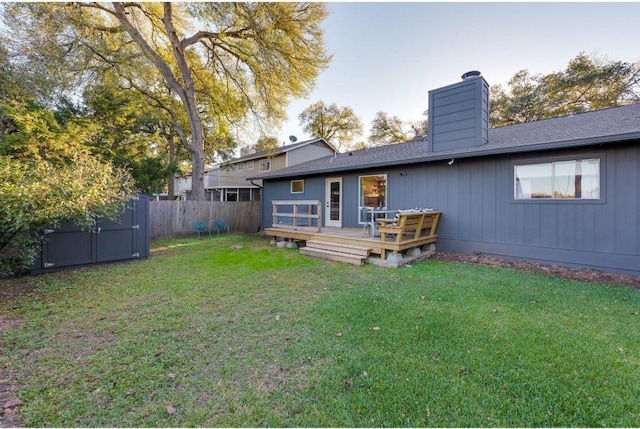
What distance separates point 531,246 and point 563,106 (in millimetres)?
15787

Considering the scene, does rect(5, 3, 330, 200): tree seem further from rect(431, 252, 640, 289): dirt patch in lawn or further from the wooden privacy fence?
rect(431, 252, 640, 289): dirt patch in lawn

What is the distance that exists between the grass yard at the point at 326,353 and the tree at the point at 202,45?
10.1 m

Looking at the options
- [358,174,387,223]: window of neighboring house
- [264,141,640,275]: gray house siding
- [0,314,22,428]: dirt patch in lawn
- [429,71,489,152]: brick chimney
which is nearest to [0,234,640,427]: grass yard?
[0,314,22,428]: dirt patch in lawn

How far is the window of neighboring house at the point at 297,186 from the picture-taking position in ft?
37.2

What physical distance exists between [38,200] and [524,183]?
8.79 m

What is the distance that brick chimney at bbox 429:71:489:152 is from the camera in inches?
289

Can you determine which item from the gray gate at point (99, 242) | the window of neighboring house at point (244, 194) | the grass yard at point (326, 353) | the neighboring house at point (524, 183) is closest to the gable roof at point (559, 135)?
the neighboring house at point (524, 183)

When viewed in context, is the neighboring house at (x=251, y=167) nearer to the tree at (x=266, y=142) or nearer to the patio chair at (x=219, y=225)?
the tree at (x=266, y=142)

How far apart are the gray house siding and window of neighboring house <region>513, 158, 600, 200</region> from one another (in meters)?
0.11

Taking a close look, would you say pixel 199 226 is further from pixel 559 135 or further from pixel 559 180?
pixel 559 135

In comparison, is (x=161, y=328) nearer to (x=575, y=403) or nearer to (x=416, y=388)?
(x=416, y=388)

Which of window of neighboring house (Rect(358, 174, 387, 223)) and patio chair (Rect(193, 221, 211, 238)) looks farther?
patio chair (Rect(193, 221, 211, 238))

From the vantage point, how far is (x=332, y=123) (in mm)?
28281

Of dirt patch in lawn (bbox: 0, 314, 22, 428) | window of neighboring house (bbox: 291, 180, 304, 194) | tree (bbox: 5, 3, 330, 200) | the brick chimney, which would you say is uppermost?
tree (bbox: 5, 3, 330, 200)
